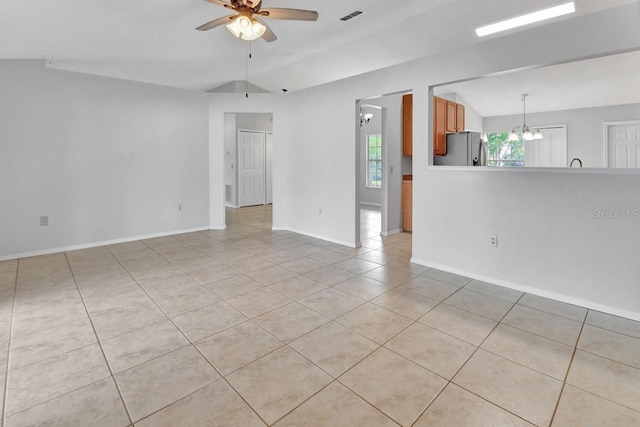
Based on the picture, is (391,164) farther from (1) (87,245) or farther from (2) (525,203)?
(1) (87,245)

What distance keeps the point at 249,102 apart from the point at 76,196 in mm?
3121

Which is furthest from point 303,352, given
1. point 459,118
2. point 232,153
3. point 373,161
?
point 373,161

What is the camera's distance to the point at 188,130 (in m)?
5.96

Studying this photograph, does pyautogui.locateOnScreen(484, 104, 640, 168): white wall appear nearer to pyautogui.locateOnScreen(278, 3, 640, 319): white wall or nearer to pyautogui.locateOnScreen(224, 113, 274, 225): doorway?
pyautogui.locateOnScreen(278, 3, 640, 319): white wall

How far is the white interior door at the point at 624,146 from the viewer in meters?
6.55

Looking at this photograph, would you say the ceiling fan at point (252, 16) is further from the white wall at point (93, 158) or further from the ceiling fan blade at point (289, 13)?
the white wall at point (93, 158)

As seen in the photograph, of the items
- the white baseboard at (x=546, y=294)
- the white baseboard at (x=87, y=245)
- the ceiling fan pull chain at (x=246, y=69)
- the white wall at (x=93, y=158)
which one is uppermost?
the ceiling fan pull chain at (x=246, y=69)

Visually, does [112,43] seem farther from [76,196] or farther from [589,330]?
[589,330]

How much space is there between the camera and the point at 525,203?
10.7 feet

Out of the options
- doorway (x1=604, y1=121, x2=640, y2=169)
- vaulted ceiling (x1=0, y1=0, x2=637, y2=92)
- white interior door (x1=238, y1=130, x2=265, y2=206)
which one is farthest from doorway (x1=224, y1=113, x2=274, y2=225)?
doorway (x1=604, y1=121, x2=640, y2=169)

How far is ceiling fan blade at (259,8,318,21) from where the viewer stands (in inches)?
106

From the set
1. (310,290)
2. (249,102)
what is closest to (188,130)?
(249,102)

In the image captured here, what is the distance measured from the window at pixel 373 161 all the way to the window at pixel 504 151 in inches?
111

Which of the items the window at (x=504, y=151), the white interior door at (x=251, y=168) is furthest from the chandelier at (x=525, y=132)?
the white interior door at (x=251, y=168)
